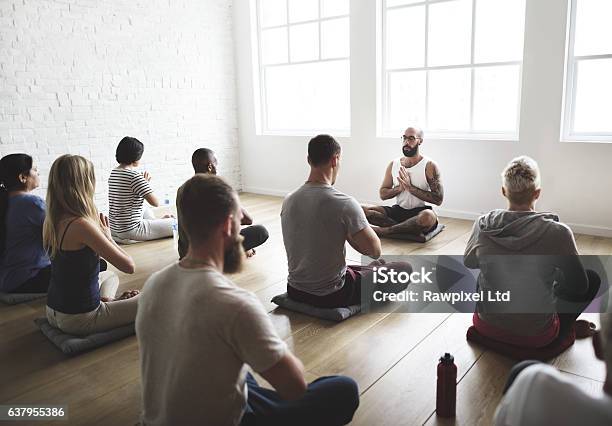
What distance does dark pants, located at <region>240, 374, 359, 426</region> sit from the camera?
1.67 metres

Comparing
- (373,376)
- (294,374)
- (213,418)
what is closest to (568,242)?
(373,376)

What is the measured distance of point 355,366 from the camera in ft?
8.31

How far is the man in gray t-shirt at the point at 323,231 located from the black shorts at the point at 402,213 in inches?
74.6

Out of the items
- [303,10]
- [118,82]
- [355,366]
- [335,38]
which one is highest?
[303,10]

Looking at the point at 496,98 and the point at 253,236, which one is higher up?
the point at 496,98

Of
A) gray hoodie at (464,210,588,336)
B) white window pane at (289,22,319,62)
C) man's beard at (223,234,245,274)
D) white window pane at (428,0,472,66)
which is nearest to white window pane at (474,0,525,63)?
white window pane at (428,0,472,66)

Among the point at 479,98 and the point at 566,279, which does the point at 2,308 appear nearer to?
the point at 566,279

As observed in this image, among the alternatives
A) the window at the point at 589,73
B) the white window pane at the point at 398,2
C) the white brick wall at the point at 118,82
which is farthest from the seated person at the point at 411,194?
the white brick wall at the point at 118,82

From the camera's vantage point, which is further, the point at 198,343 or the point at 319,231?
the point at 319,231

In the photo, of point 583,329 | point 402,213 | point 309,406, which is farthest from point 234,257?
point 402,213

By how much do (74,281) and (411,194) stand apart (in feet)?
10.3

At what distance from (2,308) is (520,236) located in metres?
3.25

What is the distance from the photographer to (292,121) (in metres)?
7.27

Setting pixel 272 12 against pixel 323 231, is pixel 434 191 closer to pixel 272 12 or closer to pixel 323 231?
→ pixel 323 231
